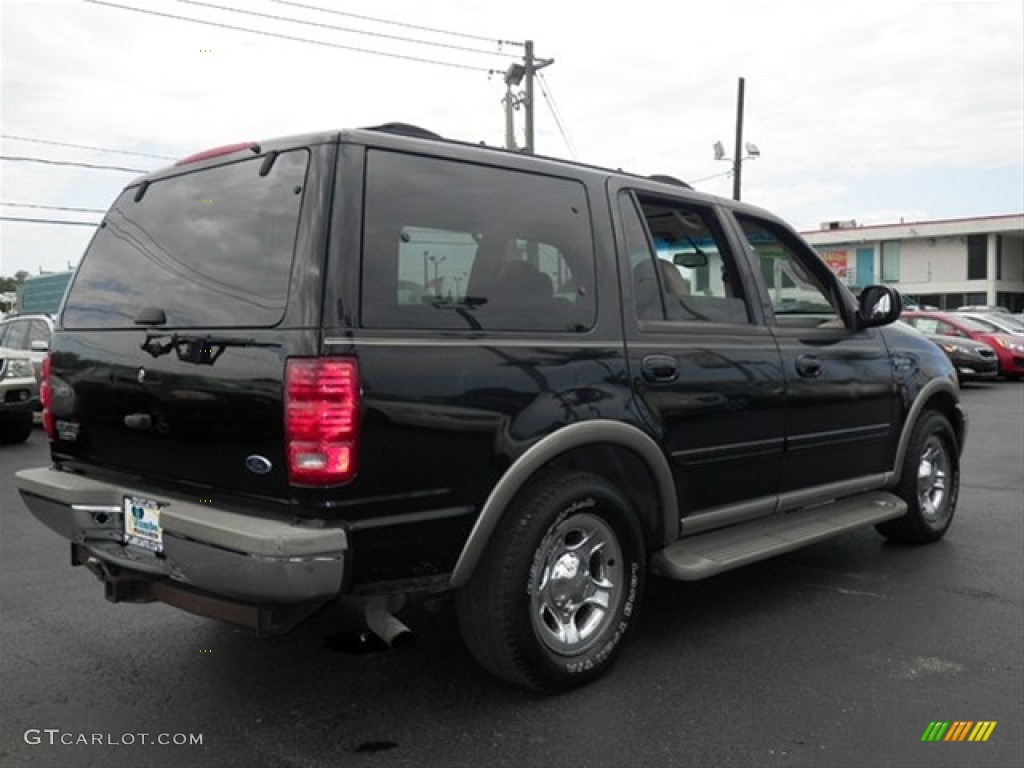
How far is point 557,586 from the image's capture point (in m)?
3.37

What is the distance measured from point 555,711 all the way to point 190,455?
1.56 m

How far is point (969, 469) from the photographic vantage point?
848 cm

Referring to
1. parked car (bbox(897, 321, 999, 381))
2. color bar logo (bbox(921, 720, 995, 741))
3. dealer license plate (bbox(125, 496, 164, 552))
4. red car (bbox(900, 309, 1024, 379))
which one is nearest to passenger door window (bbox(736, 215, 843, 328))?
color bar logo (bbox(921, 720, 995, 741))

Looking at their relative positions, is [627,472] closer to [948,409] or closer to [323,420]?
[323,420]

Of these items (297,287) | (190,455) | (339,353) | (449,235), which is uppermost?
(449,235)

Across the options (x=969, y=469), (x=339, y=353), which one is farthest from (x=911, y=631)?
(x=969, y=469)

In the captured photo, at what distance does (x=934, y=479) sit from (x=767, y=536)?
1966 mm

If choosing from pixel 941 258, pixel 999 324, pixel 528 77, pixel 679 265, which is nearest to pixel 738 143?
pixel 528 77

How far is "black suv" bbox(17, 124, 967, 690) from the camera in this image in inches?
110

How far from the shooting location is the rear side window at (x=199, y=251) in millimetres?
2951

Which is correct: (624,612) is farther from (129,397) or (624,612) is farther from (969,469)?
(969,469)

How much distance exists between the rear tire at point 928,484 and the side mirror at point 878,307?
86 cm

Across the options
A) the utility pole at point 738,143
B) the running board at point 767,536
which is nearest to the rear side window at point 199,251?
the running board at point 767,536

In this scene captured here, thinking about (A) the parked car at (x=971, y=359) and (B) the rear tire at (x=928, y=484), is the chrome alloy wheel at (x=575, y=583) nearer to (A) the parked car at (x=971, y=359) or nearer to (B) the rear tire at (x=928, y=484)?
(B) the rear tire at (x=928, y=484)
